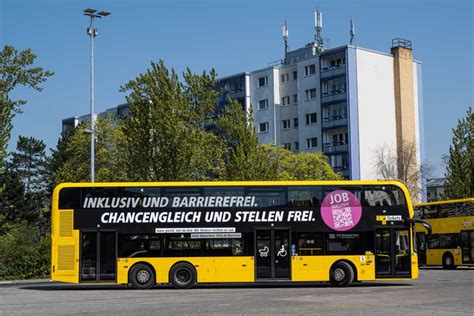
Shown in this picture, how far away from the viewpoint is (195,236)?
1029 inches

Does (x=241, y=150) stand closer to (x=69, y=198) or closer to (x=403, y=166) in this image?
(x=69, y=198)

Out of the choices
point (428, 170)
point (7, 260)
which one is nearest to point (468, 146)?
point (428, 170)

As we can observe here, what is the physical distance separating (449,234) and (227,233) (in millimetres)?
19326

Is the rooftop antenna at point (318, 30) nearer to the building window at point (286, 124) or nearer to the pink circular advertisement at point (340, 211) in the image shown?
the building window at point (286, 124)

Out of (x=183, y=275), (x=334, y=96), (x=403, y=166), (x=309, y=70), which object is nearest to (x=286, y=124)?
(x=309, y=70)

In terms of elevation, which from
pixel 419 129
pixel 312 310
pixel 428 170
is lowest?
pixel 312 310

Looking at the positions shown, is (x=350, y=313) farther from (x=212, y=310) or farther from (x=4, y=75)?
(x=4, y=75)

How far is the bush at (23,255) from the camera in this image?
34406 mm

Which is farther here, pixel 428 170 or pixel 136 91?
pixel 428 170

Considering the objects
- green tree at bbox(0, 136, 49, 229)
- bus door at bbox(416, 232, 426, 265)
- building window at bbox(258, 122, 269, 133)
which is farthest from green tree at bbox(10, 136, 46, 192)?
bus door at bbox(416, 232, 426, 265)

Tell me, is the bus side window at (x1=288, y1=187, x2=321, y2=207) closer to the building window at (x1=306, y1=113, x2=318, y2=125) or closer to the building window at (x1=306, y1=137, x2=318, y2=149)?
the building window at (x1=306, y1=137, x2=318, y2=149)

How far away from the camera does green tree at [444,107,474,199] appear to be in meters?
53.2

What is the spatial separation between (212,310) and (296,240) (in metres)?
9.47

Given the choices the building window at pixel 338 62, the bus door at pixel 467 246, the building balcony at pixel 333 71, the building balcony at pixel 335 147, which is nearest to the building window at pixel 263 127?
the building balcony at pixel 335 147
